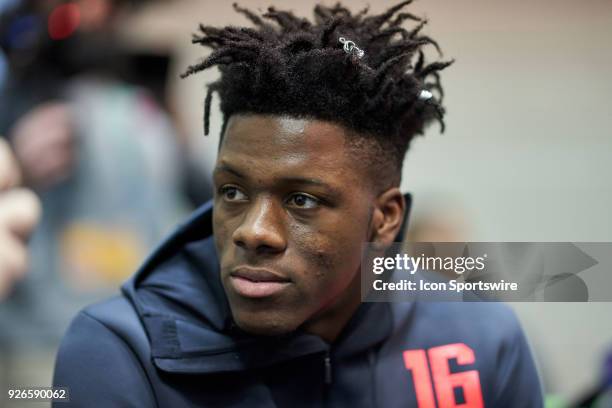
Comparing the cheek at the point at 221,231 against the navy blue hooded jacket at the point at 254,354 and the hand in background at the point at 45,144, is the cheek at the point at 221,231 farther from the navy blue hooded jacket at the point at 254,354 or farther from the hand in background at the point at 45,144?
the hand in background at the point at 45,144

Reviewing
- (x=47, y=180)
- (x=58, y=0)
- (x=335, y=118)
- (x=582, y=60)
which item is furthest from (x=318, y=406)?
(x=582, y=60)

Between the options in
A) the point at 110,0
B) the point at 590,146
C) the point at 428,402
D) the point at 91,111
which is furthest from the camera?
the point at 590,146

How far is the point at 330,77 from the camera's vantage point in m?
1.29

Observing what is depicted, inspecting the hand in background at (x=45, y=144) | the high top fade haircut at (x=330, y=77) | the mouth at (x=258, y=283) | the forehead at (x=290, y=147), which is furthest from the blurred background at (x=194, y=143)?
the mouth at (x=258, y=283)

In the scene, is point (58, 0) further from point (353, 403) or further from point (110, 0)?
point (353, 403)

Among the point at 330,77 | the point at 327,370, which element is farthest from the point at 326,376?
the point at 330,77

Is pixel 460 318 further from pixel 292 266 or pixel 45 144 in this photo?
pixel 45 144

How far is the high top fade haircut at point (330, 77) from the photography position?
1.28 metres

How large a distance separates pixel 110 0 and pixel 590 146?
1.49 meters

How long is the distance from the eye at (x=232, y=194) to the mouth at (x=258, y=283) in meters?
0.10

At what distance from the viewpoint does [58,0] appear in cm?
230

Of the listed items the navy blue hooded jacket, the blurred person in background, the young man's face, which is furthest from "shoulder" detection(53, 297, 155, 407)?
the blurred person in background

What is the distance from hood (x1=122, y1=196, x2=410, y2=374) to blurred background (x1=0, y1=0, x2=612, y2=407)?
17.4 inches

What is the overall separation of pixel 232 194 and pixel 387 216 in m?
0.25
